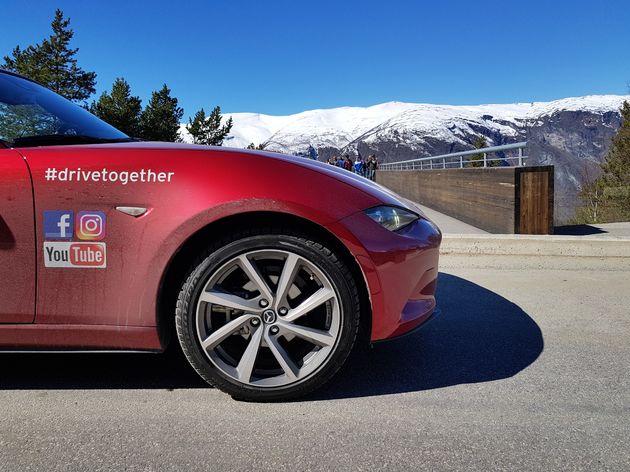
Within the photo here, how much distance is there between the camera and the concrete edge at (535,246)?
558 centimetres

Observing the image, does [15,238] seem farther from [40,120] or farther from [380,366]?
[380,366]

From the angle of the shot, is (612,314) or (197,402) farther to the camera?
(612,314)

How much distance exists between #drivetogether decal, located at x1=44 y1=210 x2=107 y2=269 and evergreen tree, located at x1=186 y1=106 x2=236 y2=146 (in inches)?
2721

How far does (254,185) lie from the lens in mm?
2131

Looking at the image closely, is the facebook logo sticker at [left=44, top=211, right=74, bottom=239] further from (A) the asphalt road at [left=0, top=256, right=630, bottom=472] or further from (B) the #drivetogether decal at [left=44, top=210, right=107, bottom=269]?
(A) the asphalt road at [left=0, top=256, right=630, bottom=472]

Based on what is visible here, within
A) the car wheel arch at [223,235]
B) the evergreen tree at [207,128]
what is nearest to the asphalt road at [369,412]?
the car wheel arch at [223,235]

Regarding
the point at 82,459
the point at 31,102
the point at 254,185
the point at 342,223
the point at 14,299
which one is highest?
the point at 31,102

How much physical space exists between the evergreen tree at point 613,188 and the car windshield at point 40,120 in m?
23.1

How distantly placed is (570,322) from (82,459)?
10.4 ft

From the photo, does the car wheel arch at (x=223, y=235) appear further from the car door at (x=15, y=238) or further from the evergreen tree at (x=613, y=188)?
the evergreen tree at (x=613, y=188)

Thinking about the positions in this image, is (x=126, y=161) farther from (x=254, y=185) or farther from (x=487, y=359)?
(x=487, y=359)

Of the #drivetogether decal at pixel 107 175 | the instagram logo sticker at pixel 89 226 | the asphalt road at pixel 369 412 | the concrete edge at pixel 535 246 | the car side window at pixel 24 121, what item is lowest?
the asphalt road at pixel 369 412

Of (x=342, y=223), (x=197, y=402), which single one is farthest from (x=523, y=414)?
(x=197, y=402)

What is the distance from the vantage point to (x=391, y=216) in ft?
7.54
